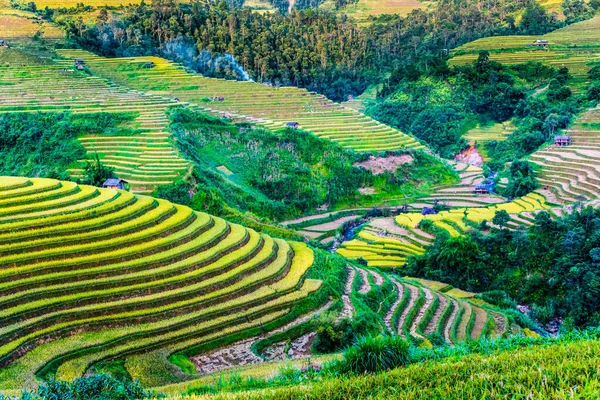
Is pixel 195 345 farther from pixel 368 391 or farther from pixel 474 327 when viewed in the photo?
pixel 474 327

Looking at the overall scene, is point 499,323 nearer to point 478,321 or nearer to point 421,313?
point 478,321

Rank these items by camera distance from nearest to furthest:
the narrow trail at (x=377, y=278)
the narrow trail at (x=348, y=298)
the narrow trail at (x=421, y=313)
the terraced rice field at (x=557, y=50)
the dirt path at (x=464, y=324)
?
the narrow trail at (x=348, y=298), the narrow trail at (x=421, y=313), the dirt path at (x=464, y=324), the narrow trail at (x=377, y=278), the terraced rice field at (x=557, y=50)

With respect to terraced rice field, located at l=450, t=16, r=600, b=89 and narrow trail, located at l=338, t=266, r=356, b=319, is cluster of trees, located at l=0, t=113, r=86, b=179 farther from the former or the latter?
terraced rice field, located at l=450, t=16, r=600, b=89

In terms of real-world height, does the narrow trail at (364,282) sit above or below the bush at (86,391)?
below

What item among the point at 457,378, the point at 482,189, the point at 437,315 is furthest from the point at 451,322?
the point at 482,189

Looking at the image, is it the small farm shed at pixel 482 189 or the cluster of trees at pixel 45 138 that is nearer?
the cluster of trees at pixel 45 138

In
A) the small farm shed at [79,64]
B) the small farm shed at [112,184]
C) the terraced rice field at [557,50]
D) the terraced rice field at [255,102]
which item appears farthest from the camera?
the terraced rice field at [557,50]

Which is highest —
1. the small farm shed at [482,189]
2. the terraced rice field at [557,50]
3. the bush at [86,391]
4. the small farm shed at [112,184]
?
the terraced rice field at [557,50]

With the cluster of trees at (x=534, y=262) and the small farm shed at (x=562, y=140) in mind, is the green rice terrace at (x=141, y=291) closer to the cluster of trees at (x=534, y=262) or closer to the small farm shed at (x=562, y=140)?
the cluster of trees at (x=534, y=262)

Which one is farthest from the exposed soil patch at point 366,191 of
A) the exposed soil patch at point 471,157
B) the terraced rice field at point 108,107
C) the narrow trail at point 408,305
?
the narrow trail at point 408,305

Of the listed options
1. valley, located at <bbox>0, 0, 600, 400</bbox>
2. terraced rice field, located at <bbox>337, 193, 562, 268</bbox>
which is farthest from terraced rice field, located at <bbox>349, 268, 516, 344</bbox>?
terraced rice field, located at <bbox>337, 193, 562, 268</bbox>
